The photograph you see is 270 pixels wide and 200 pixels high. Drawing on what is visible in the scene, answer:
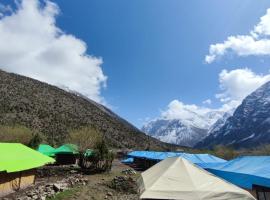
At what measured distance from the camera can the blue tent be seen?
9.84m

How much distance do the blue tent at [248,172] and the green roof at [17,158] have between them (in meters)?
12.9

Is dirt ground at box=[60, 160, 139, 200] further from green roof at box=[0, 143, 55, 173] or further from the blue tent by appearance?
the blue tent

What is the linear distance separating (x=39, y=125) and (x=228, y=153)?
43833mm

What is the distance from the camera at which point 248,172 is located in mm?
10789

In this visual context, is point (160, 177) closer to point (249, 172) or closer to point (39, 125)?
point (249, 172)

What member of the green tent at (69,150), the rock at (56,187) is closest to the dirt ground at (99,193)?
the rock at (56,187)

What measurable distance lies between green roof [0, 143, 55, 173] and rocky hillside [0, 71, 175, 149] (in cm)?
4416

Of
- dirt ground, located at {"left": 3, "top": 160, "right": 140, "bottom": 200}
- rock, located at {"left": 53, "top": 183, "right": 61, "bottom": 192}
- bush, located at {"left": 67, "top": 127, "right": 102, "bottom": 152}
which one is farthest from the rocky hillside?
rock, located at {"left": 53, "top": 183, "right": 61, "bottom": 192}

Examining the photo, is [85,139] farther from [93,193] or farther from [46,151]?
[93,193]

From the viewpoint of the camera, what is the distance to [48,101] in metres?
91.4

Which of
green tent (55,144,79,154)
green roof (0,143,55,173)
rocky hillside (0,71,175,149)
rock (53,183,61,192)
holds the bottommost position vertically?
rock (53,183,61,192)

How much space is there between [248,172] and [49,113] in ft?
256

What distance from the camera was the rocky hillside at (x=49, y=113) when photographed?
74188 millimetres

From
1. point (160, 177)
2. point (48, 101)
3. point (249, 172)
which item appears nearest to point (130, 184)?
point (249, 172)
